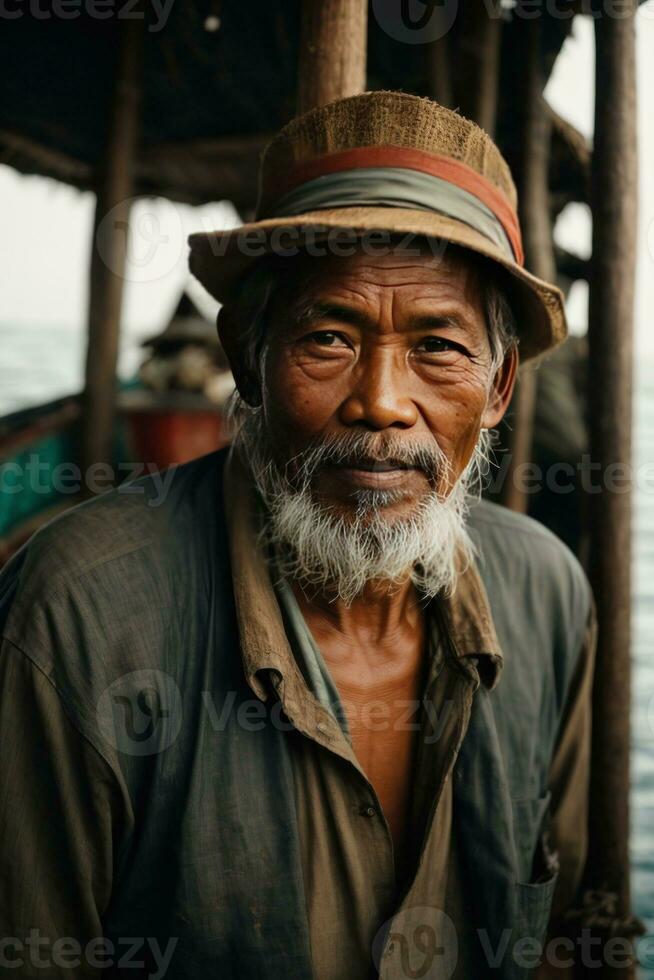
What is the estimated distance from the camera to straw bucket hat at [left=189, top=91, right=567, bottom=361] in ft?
5.30

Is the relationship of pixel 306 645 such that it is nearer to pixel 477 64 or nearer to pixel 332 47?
pixel 332 47

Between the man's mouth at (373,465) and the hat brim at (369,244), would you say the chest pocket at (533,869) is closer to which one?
the man's mouth at (373,465)

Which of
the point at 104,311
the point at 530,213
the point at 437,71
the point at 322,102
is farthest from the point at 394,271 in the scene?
the point at 104,311

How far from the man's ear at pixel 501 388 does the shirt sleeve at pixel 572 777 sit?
2.20 feet

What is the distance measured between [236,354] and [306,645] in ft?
2.28

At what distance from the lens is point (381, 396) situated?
5.41 feet

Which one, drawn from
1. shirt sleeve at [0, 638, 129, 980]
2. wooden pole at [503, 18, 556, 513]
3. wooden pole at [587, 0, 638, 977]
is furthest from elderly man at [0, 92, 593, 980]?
wooden pole at [503, 18, 556, 513]

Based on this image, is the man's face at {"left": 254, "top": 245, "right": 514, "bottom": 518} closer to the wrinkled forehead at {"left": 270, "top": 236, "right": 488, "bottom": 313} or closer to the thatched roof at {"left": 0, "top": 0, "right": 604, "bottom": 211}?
the wrinkled forehead at {"left": 270, "top": 236, "right": 488, "bottom": 313}

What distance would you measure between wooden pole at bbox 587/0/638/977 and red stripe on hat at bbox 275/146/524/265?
623 mm

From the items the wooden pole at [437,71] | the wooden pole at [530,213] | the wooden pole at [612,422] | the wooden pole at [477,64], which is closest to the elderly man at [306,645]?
the wooden pole at [612,422]

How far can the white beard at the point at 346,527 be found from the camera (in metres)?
1.75

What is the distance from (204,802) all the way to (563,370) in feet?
16.6

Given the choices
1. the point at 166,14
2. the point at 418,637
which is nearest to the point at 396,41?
the point at 166,14

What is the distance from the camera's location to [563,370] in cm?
607
